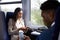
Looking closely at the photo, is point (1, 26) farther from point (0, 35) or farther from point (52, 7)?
point (52, 7)

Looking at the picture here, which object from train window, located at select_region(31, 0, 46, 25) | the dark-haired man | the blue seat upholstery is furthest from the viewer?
train window, located at select_region(31, 0, 46, 25)

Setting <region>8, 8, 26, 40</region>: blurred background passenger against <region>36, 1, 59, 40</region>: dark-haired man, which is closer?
<region>36, 1, 59, 40</region>: dark-haired man

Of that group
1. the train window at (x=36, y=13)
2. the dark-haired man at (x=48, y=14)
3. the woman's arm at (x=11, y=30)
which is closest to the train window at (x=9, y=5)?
the train window at (x=36, y=13)

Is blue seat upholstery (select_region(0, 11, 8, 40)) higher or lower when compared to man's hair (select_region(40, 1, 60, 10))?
lower

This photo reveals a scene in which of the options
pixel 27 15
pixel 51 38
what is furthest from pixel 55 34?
pixel 27 15

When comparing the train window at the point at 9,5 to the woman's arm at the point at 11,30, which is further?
the train window at the point at 9,5

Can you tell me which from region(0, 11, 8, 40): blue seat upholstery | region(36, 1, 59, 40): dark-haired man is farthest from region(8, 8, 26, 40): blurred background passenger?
region(36, 1, 59, 40): dark-haired man

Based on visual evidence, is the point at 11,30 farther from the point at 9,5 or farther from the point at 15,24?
the point at 9,5

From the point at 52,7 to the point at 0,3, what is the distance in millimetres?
2635

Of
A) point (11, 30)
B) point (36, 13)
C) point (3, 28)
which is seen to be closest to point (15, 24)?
point (11, 30)

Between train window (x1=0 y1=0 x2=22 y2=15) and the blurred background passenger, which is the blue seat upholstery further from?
train window (x1=0 y1=0 x2=22 y2=15)

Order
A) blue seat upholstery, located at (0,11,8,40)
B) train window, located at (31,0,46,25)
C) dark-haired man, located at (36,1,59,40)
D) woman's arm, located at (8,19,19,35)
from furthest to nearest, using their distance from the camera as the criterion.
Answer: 1. train window, located at (31,0,46,25)
2. blue seat upholstery, located at (0,11,8,40)
3. woman's arm, located at (8,19,19,35)
4. dark-haired man, located at (36,1,59,40)

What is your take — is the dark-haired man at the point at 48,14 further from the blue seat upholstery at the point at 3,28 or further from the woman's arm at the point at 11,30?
the blue seat upholstery at the point at 3,28

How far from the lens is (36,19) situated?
404 cm
